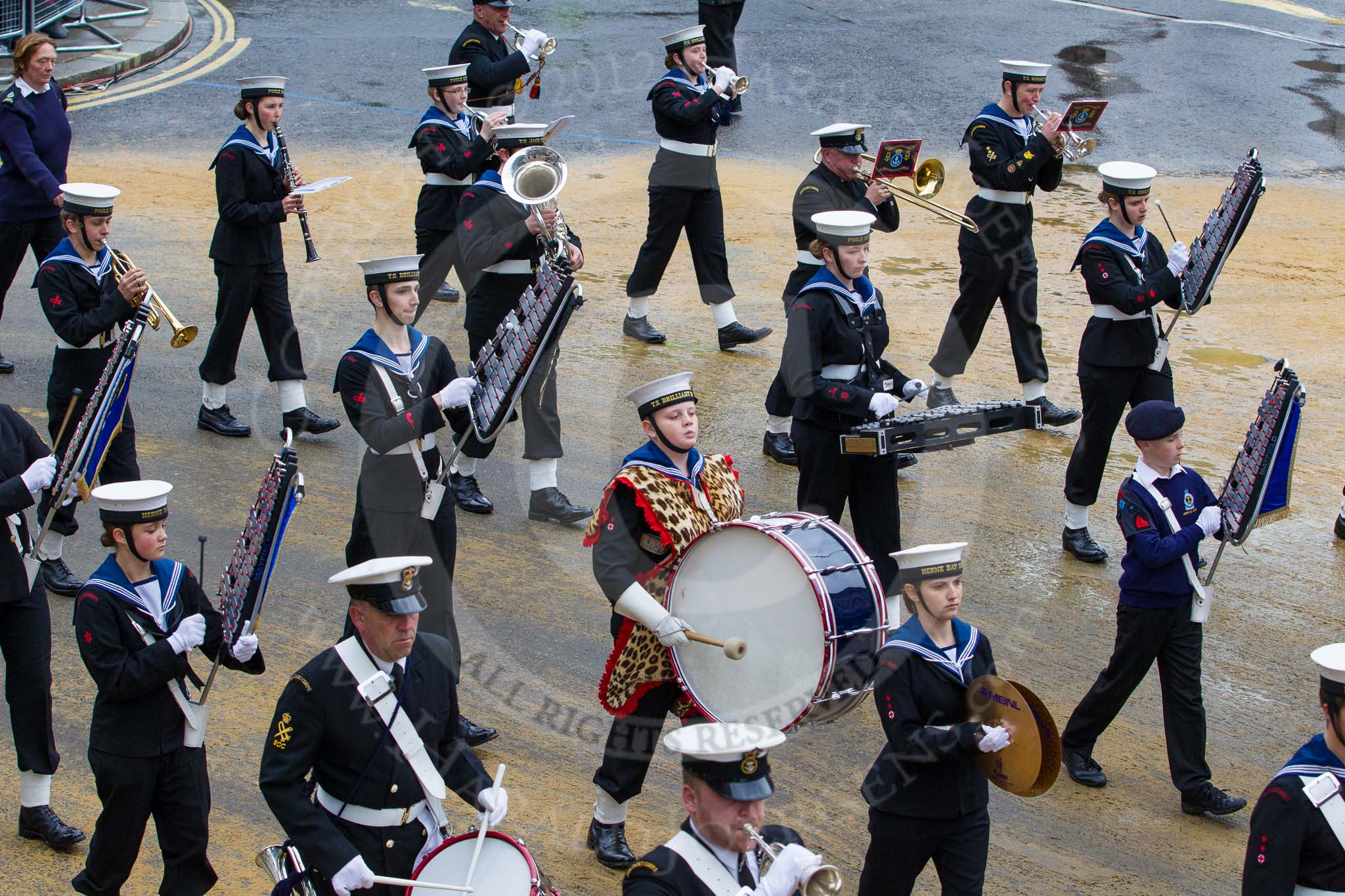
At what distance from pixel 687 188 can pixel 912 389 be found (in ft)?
11.9

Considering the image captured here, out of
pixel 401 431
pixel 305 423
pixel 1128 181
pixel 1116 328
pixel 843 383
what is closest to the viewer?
pixel 401 431

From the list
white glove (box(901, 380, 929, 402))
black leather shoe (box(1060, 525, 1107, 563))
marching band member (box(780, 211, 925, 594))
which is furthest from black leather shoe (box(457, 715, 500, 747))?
black leather shoe (box(1060, 525, 1107, 563))

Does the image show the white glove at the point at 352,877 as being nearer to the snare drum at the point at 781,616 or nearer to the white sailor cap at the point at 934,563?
the snare drum at the point at 781,616

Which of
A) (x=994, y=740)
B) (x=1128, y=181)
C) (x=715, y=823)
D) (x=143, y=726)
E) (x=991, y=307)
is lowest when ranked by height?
(x=991, y=307)

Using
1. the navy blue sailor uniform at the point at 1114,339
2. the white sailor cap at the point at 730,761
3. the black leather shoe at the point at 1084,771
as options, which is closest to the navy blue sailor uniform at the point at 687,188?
the navy blue sailor uniform at the point at 1114,339

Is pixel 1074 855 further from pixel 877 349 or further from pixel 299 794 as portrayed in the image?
pixel 299 794

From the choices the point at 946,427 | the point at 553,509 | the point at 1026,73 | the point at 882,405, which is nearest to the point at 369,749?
the point at 946,427

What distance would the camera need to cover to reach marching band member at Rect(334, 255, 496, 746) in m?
6.16

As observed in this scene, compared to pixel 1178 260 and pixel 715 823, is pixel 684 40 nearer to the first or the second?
pixel 1178 260

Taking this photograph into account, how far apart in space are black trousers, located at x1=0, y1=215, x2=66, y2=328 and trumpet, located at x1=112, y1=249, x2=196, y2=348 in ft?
6.04

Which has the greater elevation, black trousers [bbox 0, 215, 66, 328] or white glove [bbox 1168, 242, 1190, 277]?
white glove [bbox 1168, 242, 1190, 277]

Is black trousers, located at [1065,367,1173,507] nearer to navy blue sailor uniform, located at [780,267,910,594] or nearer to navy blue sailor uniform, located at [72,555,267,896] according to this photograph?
navy blue sailor uniform, located at [780,267,910,594]

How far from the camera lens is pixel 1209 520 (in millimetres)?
6289

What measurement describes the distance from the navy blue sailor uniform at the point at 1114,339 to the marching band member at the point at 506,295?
8.94 feet
